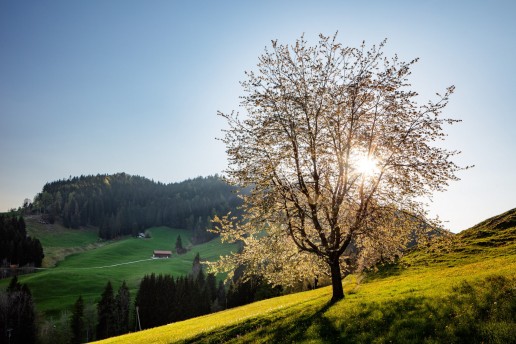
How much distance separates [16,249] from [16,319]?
325 ft

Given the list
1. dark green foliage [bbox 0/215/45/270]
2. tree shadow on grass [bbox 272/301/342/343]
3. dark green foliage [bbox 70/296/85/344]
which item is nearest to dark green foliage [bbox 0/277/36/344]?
dark green foliage [bbox 70/296/85/344]

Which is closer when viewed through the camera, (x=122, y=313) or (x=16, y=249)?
(x=122, y=313)

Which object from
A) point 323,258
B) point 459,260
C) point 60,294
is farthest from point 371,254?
point 60,294

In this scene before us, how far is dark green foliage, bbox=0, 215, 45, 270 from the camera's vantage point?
556 feet

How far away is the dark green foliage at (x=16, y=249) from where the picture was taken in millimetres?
169375

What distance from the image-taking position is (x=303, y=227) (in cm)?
2242

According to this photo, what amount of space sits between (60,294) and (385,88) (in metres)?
154

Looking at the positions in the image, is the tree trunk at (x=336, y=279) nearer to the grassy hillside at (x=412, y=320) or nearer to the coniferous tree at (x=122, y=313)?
the grassy hillside at (x=412, y=320)

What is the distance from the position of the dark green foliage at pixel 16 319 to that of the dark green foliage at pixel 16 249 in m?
90.9

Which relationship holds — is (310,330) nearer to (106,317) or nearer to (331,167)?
(331,167)

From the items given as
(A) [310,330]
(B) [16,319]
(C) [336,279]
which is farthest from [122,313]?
(A) [310,330]

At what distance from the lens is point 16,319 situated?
93.4m

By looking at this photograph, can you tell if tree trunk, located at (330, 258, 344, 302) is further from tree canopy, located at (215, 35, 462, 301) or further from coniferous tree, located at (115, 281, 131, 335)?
coniferous tree, located at (115, 281, 131, 335)

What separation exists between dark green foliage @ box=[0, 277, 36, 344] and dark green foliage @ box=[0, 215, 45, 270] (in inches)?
3579
